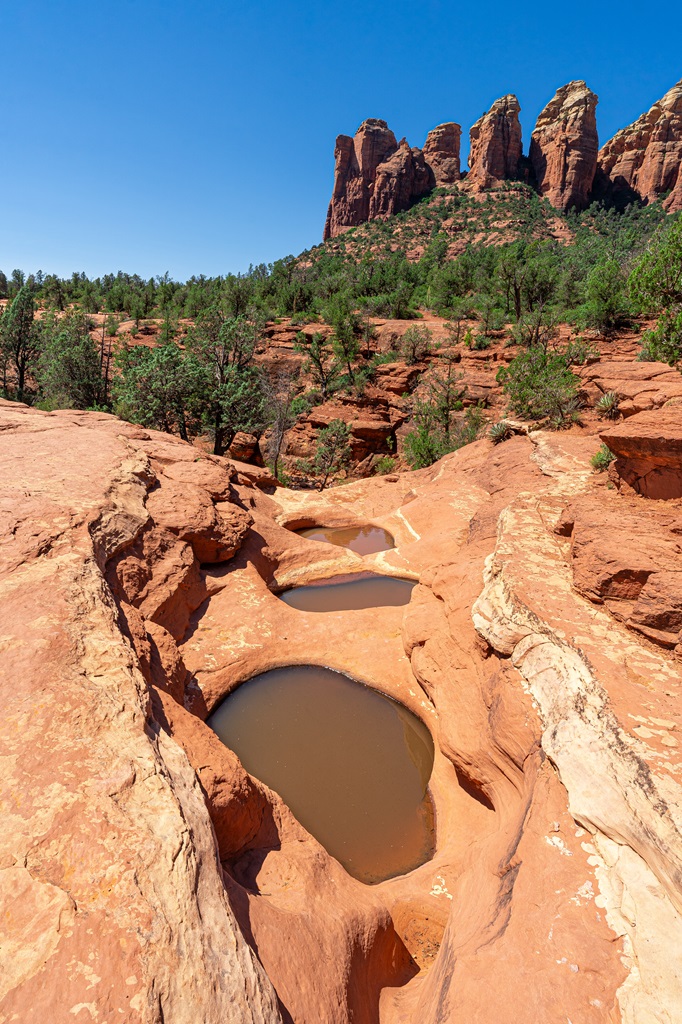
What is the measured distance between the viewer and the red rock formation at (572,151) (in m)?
68.4

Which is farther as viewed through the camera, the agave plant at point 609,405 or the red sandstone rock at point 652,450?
the agave plant at point 609,405

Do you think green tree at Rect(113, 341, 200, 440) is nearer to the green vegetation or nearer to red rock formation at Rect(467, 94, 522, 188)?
the green vegetation

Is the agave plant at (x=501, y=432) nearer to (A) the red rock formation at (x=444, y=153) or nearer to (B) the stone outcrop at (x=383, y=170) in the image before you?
(B) the stone outcrop at (x=383, y=170)

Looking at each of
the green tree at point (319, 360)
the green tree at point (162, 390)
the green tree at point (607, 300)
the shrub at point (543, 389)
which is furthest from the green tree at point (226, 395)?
the green tree at point (607, 300)

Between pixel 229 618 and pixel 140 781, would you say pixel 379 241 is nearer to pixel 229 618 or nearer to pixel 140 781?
pixel 229 618

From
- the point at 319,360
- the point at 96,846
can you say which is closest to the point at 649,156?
the point at 319,360

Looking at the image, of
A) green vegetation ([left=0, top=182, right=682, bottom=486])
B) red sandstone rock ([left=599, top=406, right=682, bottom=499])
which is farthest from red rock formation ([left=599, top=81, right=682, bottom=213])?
red sandstone rock ([left=599, top=406, right=682, bottom=499])

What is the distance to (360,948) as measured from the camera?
4.86 m

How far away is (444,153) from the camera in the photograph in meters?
79.6

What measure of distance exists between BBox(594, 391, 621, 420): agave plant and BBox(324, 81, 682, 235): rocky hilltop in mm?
68691

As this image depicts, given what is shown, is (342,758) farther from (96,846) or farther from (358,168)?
(358,168)

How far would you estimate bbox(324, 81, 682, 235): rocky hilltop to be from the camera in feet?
219

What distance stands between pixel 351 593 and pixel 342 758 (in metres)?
5.65

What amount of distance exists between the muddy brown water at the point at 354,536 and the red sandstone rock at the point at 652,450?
8478 millimetres
